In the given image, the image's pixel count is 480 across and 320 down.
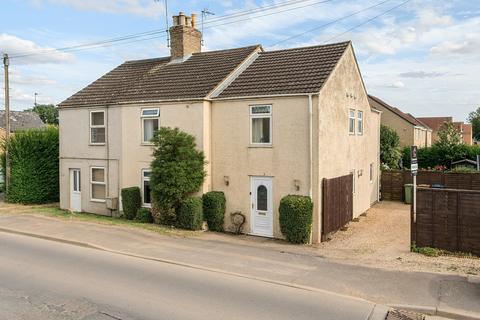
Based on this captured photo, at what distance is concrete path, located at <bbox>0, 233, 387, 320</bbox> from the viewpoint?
766cm

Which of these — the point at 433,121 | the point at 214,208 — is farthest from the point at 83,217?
the point at 433,121

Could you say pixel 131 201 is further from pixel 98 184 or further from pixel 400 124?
pixel 400 124

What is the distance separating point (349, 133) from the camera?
18500 mm

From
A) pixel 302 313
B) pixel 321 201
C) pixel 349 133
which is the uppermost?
pixel 349 133

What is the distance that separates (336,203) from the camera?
1595cm

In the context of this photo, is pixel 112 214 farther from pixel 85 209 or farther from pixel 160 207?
pixel 160 207

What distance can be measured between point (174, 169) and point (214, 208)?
6.81 feet

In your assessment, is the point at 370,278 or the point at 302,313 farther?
the point at 370,278

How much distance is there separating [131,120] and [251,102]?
561cm

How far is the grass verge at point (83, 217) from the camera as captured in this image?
15391 millimetres

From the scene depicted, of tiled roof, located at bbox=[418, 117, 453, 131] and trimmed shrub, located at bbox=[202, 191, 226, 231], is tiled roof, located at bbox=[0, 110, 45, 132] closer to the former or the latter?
trimmed shrub, located at bbox=[202, 191, 226, 231]

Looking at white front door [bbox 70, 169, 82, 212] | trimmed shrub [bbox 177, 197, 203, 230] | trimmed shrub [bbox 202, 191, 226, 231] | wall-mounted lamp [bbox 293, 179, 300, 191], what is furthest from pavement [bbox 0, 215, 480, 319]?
white front door [bbox 70, 169, 82, 212]

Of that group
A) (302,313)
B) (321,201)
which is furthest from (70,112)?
(302,313)

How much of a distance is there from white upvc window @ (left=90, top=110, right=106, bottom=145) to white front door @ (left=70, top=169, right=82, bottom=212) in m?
2.01
